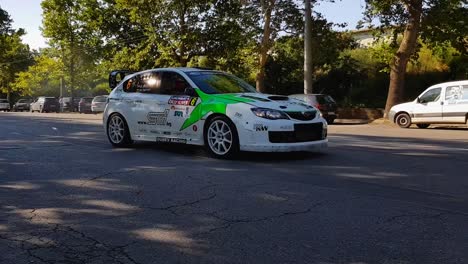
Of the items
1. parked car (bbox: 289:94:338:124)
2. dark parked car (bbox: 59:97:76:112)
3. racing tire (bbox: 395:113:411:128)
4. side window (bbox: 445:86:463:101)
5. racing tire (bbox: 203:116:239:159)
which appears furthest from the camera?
dark parked car (bbox: 59:97:76:112)

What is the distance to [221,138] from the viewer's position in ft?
28.5

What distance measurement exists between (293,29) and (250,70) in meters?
4.27

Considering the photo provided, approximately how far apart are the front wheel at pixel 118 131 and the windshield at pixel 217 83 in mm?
2051

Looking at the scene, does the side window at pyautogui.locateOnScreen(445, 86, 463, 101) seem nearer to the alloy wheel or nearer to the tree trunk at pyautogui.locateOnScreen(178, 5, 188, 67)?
the alloy wheel

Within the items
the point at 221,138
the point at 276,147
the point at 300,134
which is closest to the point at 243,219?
the point at 276,147

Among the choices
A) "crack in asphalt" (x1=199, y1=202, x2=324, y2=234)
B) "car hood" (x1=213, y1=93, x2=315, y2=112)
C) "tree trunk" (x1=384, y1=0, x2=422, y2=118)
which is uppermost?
"tree trunk" (x1=384, y1=0, x2=422, y2=118)

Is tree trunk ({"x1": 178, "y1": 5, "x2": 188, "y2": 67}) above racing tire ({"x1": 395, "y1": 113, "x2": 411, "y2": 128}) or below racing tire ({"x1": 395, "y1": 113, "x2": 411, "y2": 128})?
above

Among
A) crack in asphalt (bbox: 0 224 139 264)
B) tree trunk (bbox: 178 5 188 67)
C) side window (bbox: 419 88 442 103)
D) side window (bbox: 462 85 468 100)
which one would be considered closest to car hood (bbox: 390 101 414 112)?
side window (bbox: 419 88 442 103)

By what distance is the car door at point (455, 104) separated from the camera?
16672 mm

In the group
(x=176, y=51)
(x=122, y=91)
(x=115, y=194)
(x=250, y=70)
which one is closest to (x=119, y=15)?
(x=176, y=51)

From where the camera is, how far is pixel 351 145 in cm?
1094

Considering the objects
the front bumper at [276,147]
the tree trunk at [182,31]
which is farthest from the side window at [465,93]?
the tree trunk at [182,31]

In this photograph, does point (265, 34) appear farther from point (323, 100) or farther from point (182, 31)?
point (182, 31)

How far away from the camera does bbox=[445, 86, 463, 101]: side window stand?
1688cm
